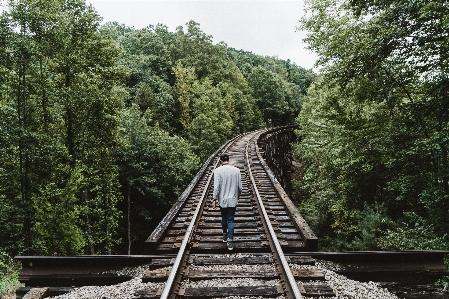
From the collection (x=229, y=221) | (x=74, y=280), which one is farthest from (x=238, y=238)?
(x=74, y=280)

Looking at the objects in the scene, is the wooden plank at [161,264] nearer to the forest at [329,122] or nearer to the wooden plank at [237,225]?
the wooden plank at [237,225]

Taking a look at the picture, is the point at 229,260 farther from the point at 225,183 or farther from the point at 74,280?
the point at 74,280

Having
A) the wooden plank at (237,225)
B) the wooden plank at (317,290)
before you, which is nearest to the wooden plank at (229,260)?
the wooden plank at (317,290)

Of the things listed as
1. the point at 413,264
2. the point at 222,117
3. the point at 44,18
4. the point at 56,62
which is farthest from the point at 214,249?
the point at 222,117

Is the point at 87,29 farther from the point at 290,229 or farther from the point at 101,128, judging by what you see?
the point at 290,229

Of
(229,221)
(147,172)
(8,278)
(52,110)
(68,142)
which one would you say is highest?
(52,110)

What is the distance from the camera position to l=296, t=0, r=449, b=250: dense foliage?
6.62 metres

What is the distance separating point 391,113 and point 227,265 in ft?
22.8

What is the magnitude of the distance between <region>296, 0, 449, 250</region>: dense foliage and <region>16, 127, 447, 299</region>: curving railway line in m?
3.18

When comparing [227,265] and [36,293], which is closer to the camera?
[36,293]

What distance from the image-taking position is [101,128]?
15062 millimetres

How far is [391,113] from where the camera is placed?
882cm

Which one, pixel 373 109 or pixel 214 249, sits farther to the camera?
pixel 373 109

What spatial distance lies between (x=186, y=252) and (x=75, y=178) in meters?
8.93
